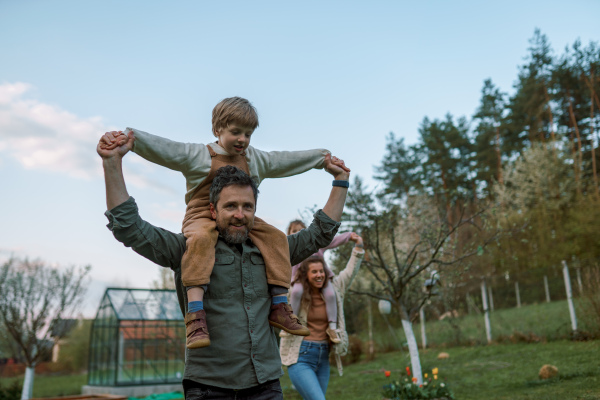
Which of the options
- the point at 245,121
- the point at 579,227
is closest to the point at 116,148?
the point at 245,121

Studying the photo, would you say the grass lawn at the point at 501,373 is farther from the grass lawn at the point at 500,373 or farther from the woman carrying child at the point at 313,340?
the woman carrying child at the point at 313,340

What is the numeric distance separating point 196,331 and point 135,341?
581 inches

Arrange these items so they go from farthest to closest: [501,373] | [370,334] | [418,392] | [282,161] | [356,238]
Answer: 1. [370,334]
2. [501,373]
3. [418,392]
4. [356,238]
5. [282,161]

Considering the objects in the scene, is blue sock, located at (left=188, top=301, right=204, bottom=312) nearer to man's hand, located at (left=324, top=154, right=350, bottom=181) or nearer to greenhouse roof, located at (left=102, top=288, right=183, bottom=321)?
man's hand, located at (left=324, top=154, right=350, bottom=181)

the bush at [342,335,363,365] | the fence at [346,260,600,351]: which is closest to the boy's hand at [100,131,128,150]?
the fence at [346,260,600,351]

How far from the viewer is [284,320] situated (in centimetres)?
215

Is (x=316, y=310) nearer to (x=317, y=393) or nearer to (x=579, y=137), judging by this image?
(x=317, y=393)

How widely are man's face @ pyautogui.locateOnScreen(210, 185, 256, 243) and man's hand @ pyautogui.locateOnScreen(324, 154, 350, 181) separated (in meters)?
0.52

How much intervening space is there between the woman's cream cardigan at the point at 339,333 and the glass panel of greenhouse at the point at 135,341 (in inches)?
431

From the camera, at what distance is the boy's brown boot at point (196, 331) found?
1861mm

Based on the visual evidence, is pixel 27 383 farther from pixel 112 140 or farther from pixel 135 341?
pixel 112 140

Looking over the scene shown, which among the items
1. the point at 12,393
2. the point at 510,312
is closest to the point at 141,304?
the point at 12,393

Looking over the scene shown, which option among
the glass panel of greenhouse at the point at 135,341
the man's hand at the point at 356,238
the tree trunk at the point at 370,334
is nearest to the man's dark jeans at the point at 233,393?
the man's hand at the point at 356,238

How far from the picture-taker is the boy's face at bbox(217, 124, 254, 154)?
2293 millimetres
